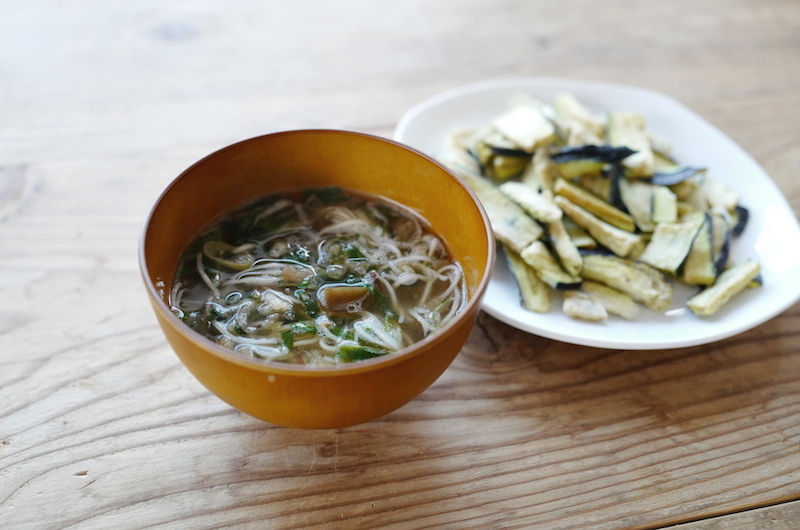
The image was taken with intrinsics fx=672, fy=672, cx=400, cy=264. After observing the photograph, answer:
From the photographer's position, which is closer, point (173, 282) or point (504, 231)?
point (173, 282)

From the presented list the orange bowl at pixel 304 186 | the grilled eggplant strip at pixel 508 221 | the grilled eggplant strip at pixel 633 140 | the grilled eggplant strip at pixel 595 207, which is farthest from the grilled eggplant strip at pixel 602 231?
the orange bowl at pixel 304 186

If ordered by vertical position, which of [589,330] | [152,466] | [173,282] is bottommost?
[152,466]

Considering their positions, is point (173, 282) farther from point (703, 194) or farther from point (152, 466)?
point (703, 194)

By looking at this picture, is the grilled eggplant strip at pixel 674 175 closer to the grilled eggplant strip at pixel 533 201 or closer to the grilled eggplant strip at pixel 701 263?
the grilled eggplant strip at pixel 701 263

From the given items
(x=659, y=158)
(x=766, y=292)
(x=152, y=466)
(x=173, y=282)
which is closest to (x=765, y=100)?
(x=659, y=158)

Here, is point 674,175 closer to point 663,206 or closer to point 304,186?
point 663,206

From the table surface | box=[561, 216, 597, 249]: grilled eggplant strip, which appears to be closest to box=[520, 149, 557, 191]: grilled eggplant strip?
box=[561, 216, 597, 249]: grilled eggplant strip

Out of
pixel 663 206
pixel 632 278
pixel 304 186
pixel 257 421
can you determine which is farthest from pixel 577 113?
pixel 257 421
